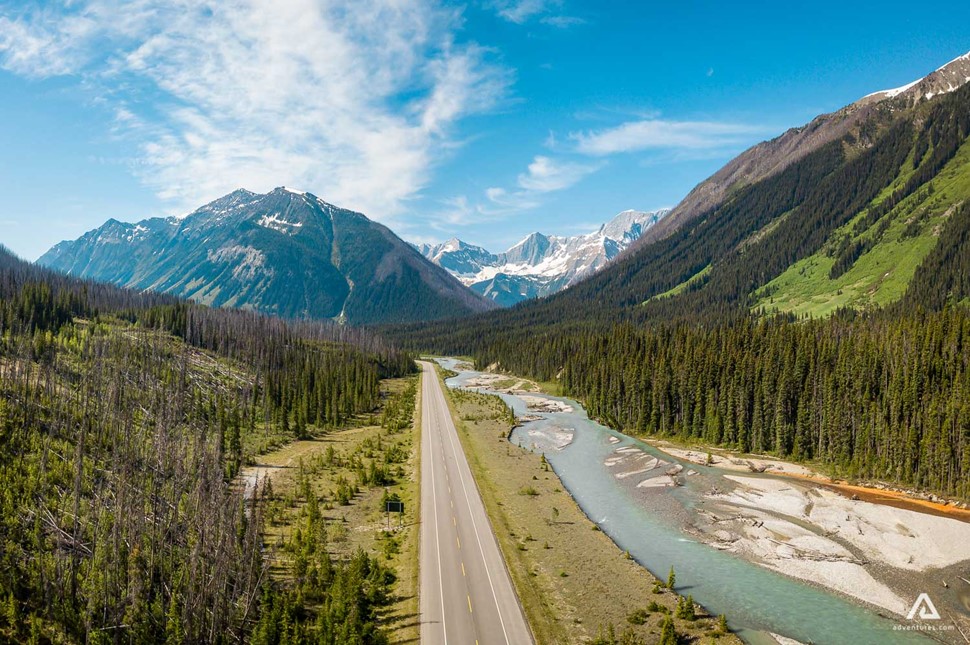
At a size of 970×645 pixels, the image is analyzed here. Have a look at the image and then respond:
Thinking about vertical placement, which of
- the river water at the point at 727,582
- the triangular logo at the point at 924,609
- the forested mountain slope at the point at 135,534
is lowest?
the river water at the point at 727,582

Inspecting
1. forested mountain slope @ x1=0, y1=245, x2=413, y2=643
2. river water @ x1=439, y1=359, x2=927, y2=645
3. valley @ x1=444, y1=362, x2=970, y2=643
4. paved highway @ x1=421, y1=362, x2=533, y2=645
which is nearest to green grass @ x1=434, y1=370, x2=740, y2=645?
paved highway @ x1=421, y1=362, x2=533, y2=645

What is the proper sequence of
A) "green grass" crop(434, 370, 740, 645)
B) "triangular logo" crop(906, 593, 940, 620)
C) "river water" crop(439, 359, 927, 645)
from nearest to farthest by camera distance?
1. "green grass" crop(434, 370, 740, 645)
2. "river water" crop(439, 359, 927, 645)
3. "triangular logo" crop(906, 593, 940, 620)

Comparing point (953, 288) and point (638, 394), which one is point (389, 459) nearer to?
point (638, 394)

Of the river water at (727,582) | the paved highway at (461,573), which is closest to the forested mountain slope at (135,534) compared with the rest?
the paved highway at (461,573)

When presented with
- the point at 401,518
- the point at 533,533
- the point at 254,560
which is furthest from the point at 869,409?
the point at 254,560

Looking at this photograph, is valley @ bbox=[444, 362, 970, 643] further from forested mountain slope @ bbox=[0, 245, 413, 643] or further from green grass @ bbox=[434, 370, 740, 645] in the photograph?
forested mountain slope @ bbox=[0, 245, 413, 643]

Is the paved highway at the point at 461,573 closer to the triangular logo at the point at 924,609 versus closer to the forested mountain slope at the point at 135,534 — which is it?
the forested mountain slope at the point at 135,534
